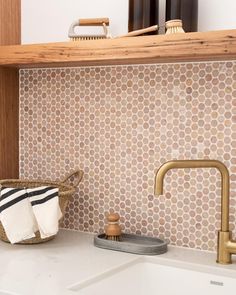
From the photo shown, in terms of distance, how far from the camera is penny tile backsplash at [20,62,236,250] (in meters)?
1.67

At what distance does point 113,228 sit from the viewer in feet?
5.73

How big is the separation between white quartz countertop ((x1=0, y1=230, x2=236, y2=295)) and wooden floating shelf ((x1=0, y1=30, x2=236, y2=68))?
0.59m

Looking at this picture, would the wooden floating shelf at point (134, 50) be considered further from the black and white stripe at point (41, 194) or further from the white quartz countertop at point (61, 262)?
the white quartz countertop at point (61, 262)

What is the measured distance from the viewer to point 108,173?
6.13 ft

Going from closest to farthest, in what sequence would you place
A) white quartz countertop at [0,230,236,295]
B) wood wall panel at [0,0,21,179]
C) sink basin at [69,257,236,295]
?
white quartz countertop at [0,230,236,295]
sink basin at [69,257,236,295]
wood wall panel at [0,0,21,179]

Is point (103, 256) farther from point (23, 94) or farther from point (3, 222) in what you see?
point (23, 94)

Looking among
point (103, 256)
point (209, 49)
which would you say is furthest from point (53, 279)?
point (209, 49)

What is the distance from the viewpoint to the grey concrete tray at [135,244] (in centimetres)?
166

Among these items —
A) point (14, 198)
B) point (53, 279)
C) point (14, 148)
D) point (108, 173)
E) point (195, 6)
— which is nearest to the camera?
point (53, 279)

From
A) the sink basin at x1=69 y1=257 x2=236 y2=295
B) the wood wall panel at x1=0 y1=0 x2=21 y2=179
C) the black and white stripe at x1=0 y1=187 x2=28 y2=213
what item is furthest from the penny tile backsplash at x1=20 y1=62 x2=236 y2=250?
the black and white stripe at x1=0 y1=187 x2=28 y2=213

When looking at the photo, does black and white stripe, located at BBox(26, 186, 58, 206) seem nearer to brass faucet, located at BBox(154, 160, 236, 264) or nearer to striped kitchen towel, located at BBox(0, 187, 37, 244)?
striped kitchen towel, located at BBox(0, 187, 37, 244)

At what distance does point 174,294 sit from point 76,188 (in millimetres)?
535

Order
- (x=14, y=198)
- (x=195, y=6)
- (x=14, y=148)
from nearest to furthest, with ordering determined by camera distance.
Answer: (x=195, y=6)
(x=14, y=198)
(x=14, y=148)

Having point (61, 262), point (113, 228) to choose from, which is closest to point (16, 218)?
point (61, 262)
